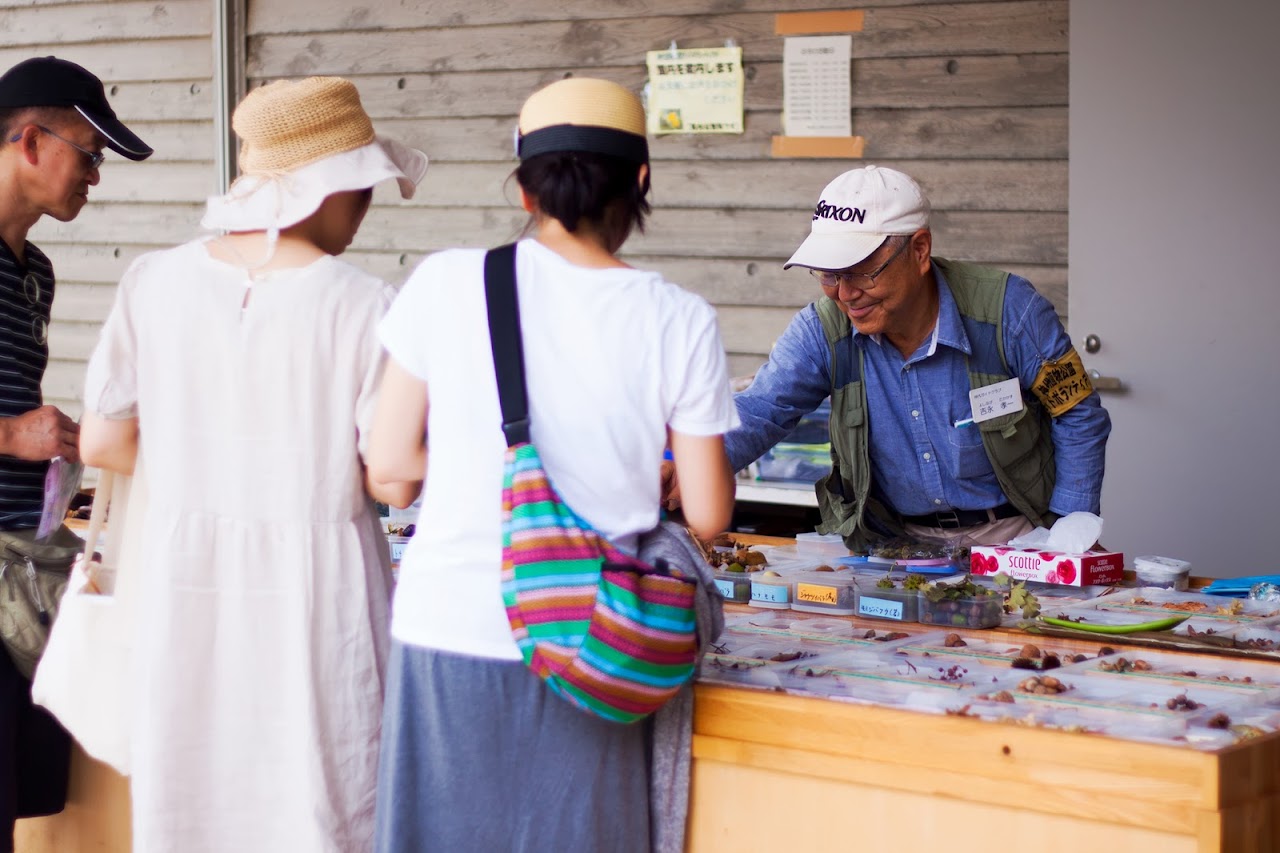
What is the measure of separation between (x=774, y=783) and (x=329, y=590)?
0.67m

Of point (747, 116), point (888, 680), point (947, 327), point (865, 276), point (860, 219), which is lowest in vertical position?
point (888, 680)

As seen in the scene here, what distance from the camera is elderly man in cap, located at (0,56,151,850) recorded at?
248 cm

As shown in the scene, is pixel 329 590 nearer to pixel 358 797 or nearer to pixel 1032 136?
pixel 358 797

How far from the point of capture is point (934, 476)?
119 inches

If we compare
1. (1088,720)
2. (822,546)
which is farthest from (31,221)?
(1088,720)

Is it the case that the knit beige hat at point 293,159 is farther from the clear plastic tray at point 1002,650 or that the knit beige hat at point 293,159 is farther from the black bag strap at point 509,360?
the clear plastic tray at point 1002,650

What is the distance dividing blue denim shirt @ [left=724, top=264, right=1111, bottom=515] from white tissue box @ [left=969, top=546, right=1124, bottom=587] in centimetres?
33

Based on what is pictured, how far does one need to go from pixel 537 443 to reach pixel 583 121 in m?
0.40

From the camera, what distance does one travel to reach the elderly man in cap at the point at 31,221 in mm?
2482

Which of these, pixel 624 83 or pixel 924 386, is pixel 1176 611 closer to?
pixel 924 386

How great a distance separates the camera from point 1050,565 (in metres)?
2.62

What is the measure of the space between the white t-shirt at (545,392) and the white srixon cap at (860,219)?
121cm

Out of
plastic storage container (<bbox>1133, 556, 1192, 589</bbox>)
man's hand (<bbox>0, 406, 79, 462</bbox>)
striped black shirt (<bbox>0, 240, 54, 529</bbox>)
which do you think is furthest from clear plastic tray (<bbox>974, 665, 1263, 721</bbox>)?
striped black shirt (<bbox>0, 240, 54, 529</bbox>)

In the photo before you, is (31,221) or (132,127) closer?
(31,221)
